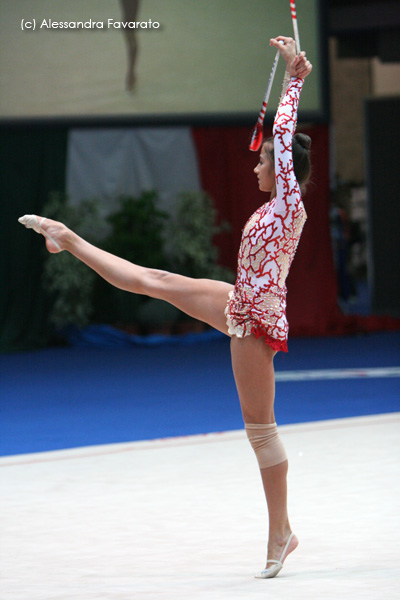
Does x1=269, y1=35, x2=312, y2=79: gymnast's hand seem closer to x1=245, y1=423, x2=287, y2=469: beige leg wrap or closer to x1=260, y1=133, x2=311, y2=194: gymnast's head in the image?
x1=260, y1=133, x2=311, y2=194: gymnast's head

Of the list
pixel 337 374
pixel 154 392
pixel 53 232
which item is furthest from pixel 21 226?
pixel 53 232

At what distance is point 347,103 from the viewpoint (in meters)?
18.2

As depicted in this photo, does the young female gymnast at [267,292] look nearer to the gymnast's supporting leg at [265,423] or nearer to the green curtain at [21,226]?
the gymnast's supporting leg at [265,423]

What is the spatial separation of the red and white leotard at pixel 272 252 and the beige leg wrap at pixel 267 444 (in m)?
0.23

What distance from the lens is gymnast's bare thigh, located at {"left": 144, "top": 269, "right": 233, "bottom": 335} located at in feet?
8.87

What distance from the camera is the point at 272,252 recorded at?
8.47 ft

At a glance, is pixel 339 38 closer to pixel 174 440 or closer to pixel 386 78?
pixel 174 440

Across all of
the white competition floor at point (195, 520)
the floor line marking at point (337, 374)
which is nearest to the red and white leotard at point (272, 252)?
the white competition floor at point (195, 520)

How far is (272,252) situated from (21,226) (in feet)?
21.7

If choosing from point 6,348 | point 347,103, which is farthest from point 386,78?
point 6,348

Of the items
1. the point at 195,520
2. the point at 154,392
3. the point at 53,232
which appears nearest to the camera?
the point at 53,232

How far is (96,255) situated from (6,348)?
6.32m

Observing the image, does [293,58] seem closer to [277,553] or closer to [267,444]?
[267,444]

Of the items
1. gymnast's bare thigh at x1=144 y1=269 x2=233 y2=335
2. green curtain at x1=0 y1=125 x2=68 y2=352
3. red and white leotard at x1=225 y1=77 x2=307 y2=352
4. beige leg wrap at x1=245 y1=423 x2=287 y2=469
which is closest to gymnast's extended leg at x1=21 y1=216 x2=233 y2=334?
gymnast's bare thigh at x1=144 y1=269 x2=233 y2=335
